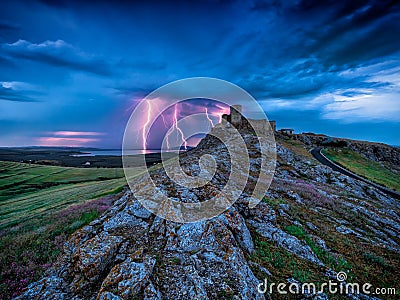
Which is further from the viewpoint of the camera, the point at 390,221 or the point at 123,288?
the point at 390,221

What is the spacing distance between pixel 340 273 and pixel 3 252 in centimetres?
2154

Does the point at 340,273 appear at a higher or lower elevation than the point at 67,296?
lower

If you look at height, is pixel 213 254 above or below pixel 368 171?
above

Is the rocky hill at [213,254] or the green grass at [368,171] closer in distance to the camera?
the rocky hill at [213,254]

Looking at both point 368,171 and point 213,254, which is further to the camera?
point 368,171

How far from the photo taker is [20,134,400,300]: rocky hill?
26.0 ft

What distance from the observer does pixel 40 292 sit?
816cm

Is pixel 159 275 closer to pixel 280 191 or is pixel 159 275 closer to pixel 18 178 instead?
pixel 280 191

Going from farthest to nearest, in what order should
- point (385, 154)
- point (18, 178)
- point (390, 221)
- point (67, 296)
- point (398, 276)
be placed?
1. point (385, 154)
2. point (18, 178)
3. point (390, 221)
4. point (398, 276)
5. point (67, 296)

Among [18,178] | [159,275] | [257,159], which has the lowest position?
[18,178]

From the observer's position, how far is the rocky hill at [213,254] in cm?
794

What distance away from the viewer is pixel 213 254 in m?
9.57

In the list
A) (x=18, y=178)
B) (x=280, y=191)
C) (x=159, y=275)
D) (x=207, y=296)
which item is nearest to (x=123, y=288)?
(x=159, y=275)

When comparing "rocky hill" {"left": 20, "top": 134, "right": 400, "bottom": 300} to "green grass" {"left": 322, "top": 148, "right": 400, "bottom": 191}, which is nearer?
"rocky hill" {"left": 20, "top": 134, "right": 400, "bottom": 300}
